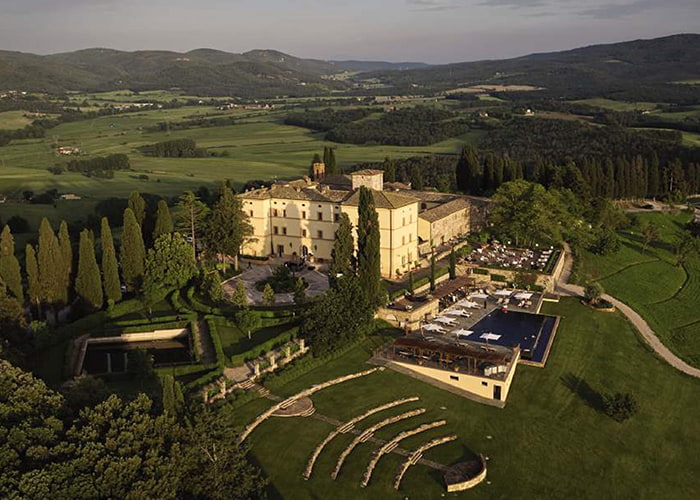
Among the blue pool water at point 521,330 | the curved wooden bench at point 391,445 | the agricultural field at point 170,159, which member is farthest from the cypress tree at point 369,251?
the agricultural field at point 170,159

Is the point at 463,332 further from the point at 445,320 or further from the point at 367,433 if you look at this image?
the point at 367,433

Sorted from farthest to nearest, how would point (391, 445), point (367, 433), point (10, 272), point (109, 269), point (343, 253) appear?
1. point (343, 253)
2. point (109, 269)
3. point (10, 272)
4. point (367, 433)
5. point (391, 445)

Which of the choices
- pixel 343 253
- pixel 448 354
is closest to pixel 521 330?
pixel 448 354

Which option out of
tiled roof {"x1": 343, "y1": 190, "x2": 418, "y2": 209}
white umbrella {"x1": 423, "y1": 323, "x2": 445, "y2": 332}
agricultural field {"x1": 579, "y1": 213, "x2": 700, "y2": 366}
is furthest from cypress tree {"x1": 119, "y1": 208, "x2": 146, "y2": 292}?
agricultural field {"x1": 579, "y1": 213, "x2": 700, "y2": 366}

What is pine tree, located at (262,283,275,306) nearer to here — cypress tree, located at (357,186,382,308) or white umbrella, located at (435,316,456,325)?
cypress tree, located at (357,186,382,308)

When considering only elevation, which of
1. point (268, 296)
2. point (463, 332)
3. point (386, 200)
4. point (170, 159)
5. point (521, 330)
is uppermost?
point (386, 200)
